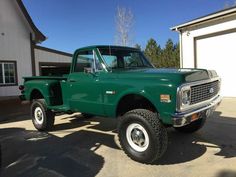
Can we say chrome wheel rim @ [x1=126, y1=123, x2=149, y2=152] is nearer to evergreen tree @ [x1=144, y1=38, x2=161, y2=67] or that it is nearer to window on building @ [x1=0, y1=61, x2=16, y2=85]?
window on building @ [x1=0, y1=61, x2=16, y2=85]

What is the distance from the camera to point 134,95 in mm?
5328

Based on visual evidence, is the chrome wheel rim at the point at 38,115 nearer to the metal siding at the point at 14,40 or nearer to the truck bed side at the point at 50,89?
the truck bed side at the point at 50,89

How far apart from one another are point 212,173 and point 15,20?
1472 centimetres

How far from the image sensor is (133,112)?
16.8ft

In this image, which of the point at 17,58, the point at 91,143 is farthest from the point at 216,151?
the point at 17,58

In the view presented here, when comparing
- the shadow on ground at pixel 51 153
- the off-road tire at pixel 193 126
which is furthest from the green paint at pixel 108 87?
the off-road tire at pixel 193 126

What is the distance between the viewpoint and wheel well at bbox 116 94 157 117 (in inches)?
215

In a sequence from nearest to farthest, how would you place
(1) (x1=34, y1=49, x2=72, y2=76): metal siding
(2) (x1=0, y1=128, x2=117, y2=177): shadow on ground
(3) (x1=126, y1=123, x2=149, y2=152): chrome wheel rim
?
1. (2) (x1=0, y1=128, x2=117, y2=177): shadow on ground
2. (3) (x1=126, y1=123, x2=149, y2=152): chrome wheel rim
3. (1) (x1=34, y1=49, x2=72, y2=76): metal siding

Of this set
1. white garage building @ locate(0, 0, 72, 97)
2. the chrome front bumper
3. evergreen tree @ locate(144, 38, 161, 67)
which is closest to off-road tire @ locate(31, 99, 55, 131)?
the chrome front bumper

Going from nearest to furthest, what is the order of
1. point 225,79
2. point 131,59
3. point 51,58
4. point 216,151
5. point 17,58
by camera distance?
point 216,151 → point 131,59 → point 225,79 → point 17,58 → point 51,58

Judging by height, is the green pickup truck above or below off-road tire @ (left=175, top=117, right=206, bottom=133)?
above

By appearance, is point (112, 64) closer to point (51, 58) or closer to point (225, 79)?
point (225, 79)

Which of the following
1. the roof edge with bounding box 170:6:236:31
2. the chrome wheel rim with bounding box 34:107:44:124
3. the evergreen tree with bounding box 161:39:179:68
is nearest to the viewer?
the chrome wheel rim with bounding box 34:107:44:124

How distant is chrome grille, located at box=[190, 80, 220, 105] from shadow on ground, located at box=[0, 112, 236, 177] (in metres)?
1.07
